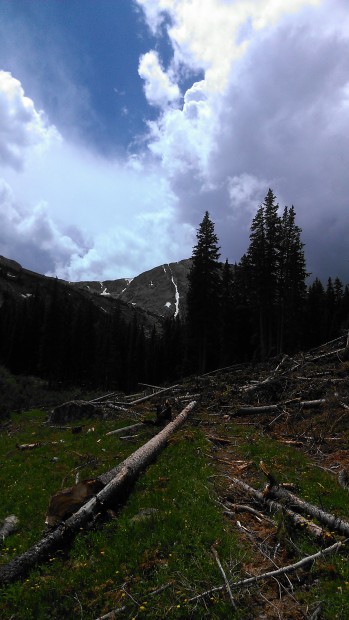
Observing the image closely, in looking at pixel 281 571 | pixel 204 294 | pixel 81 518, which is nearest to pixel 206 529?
pixel 281 571

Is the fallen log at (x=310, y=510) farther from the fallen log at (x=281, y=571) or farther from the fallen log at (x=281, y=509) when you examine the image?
the fallen log at (x=281, y=571)

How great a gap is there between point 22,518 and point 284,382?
13592mm

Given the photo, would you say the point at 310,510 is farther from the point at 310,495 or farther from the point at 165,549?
the point at 165,549

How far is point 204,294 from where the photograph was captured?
1775 inches

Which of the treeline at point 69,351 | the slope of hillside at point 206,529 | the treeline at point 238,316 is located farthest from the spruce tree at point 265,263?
the treeline at point 69,351

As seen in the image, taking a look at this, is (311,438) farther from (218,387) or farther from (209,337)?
(209,337)

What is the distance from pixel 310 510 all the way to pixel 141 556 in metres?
3.24

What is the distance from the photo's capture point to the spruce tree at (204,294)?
4484 cm

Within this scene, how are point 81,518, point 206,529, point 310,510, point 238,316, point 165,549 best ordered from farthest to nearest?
point 238,316, point 81,518, point 310,510, point 206,529, point 165,549

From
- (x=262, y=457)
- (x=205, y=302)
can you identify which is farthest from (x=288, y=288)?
(x=262, y=457)

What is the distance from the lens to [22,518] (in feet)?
32.2

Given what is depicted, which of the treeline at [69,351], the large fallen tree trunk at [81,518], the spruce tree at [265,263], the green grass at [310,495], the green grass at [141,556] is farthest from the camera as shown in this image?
the treeline at [69,351]

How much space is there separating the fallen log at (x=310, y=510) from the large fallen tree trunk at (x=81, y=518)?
3615mm

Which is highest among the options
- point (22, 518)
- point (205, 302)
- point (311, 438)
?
point (205, 302)
